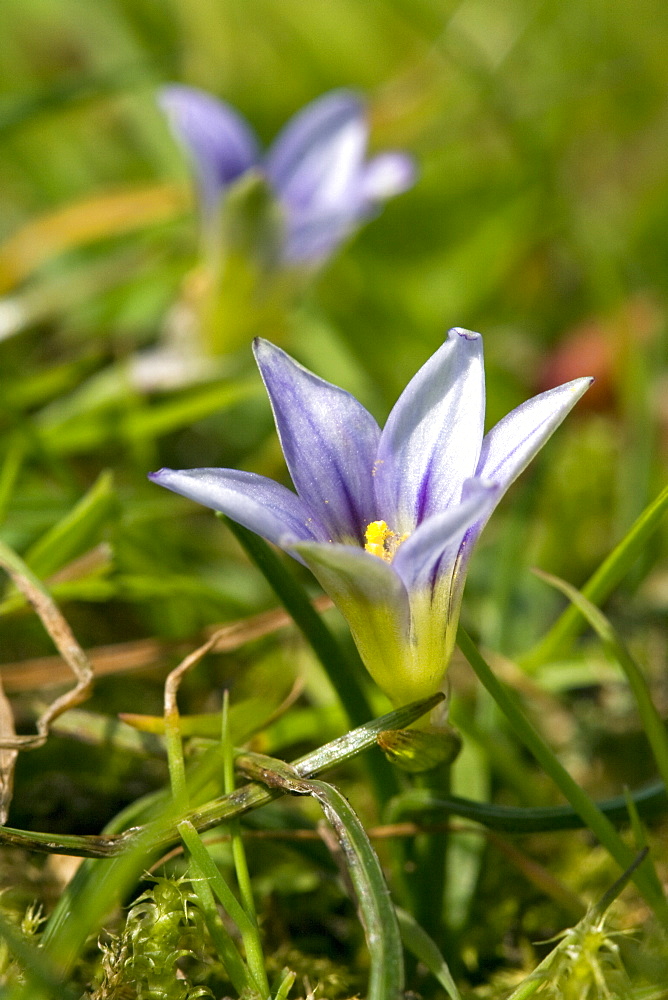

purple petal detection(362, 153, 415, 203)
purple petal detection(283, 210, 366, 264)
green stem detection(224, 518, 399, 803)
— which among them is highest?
purple petal detection(362, 153, 415, 203)

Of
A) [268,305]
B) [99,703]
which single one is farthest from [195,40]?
[99,703]

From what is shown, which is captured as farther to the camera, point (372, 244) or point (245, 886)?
point (372, 244)

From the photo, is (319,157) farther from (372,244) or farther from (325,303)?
(372,244)

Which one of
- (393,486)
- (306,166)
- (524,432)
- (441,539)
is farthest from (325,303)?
(441,539)

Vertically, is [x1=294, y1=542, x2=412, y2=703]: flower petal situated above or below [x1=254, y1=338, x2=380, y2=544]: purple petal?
below

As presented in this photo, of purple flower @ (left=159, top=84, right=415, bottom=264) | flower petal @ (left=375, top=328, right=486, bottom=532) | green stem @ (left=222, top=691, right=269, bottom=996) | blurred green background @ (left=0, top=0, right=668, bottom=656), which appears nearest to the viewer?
green stem @ (left=222, top=691, right=269, bottom=996)

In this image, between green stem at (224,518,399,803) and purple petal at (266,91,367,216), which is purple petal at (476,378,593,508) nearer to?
green stem at (224,518,399,803)

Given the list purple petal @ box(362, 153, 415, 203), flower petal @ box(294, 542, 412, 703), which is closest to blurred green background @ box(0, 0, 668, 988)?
flower petal @ box(294, 542, 412, 703)
